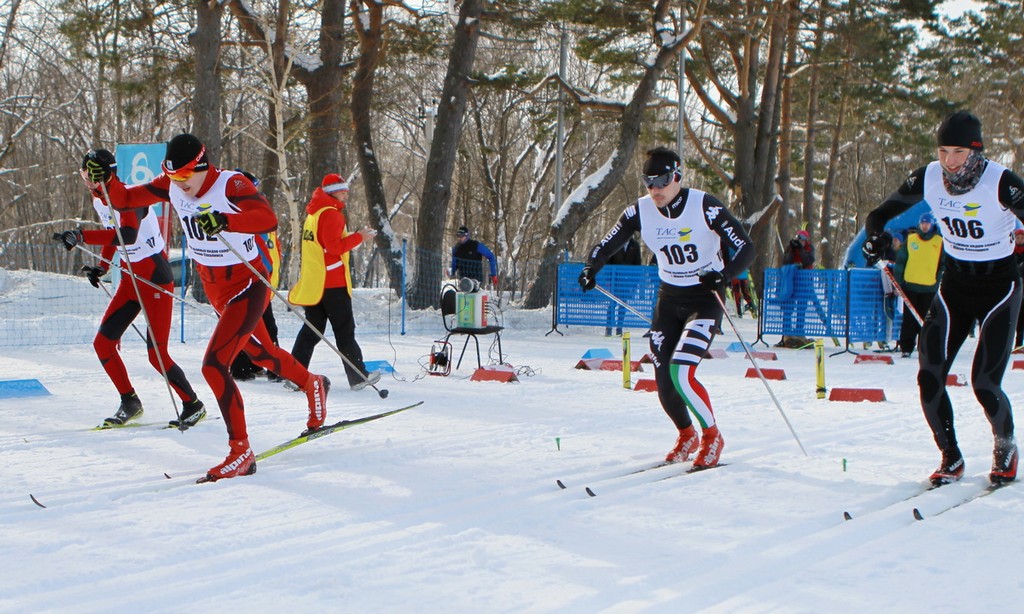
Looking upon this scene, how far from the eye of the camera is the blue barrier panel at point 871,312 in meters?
14.8

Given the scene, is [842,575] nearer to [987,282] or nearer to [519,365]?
[987,282]

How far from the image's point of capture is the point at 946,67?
26.0 m

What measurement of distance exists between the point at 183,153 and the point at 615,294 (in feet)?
38.7

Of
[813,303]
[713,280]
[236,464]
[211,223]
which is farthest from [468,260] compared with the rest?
[211,223]

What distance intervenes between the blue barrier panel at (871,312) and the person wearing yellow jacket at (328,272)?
27.5ft

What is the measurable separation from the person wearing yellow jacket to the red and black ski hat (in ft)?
9.83

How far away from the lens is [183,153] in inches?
221

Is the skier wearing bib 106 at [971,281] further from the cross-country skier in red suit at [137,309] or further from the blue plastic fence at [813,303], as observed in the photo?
A: the blue plastic fence at [813,303]

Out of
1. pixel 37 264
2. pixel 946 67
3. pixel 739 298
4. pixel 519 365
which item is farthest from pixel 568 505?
pixel 946 67

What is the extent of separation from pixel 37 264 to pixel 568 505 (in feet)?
55.2

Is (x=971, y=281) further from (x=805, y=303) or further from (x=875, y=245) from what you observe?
(x=805, y=303)

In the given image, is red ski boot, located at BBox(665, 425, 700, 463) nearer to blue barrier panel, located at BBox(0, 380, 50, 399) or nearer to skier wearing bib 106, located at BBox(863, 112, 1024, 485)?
skier wearing bib 106, located at BBox(863, 112, 1024, 485)

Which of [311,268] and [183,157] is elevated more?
[183,157]

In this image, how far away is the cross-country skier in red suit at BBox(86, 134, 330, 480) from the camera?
18.5 ft
